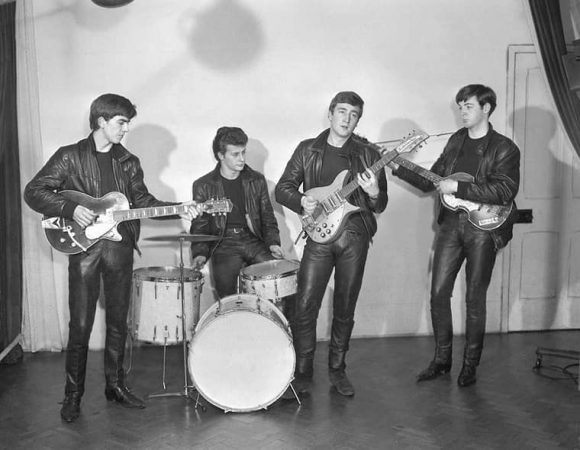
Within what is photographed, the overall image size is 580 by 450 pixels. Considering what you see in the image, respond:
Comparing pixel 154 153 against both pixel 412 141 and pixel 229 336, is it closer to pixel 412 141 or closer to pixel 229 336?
pixel 229 336

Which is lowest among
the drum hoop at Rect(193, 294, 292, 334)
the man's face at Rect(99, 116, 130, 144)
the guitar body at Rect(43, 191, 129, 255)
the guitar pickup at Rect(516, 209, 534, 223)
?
the drum hoop at Rect(193, 294, 292, 334)

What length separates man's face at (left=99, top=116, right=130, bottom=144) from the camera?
5194mm

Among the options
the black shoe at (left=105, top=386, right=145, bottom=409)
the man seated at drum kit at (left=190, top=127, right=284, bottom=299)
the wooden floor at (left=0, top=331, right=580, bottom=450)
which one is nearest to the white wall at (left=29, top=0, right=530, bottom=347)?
the man seated at drum kit at (left=190, top=127, right=284, bottom=299)

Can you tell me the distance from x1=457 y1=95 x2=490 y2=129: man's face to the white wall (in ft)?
4.47

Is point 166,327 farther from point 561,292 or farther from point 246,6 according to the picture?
point 561,292

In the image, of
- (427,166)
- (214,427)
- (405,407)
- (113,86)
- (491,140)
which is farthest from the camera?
(427,166)

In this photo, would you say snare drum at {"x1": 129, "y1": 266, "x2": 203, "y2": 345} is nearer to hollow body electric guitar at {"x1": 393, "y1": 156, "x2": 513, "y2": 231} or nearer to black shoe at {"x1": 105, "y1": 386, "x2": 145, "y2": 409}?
black shoe at {"x1": 105, "y1": 386, "x2": 145, "y2": 409}

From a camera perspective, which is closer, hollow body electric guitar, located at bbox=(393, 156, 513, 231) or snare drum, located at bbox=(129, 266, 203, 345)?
snare drum, located at bbox=(129, 266, 203, 345)

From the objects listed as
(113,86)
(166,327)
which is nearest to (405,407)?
(166,327)

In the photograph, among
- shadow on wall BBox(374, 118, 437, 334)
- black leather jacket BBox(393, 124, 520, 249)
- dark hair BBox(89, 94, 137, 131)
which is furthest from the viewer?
shadow on wall BBox(374, 118, 437, 334)

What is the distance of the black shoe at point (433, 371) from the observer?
6.11 meters

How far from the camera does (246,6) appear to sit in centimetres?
694

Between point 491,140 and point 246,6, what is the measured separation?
249 centimetres

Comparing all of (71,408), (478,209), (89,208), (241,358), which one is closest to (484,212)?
(478,209)
